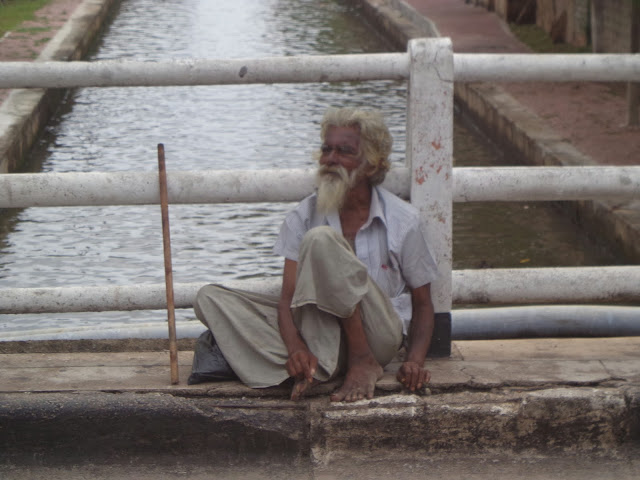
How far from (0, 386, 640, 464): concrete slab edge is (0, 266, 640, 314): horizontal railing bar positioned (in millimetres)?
437

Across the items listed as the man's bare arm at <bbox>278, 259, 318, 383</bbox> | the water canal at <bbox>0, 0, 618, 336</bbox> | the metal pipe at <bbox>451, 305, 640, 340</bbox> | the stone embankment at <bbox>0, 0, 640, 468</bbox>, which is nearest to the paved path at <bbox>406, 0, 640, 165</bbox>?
the water canal at <bbox>0, 0, 618, 336</bbox>

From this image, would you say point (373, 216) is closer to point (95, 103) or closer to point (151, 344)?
point (151, 344)

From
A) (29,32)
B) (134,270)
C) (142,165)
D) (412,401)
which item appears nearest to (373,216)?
(412,401)

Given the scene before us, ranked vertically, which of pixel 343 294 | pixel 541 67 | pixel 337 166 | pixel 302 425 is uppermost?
pixel 541 67

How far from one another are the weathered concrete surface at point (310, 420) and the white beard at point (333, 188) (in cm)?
52

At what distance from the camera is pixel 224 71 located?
10.5 feet

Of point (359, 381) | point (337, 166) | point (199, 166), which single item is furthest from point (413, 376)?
point (199, 166)

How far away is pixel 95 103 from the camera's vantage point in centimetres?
1291

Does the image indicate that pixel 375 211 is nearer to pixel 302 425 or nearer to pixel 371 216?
pixel 371 216

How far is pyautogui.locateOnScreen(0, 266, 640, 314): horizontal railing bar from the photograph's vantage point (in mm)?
3338

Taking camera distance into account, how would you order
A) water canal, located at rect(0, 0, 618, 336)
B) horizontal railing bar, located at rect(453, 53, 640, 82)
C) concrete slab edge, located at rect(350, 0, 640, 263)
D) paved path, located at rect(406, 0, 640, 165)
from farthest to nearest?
paved path, located at rect(406, 0, 640, 165) → water canal, located at rect(0, 0, 618, 336) → concrete slab edge, located at rect(350, 0, 640, 263) → horizontal railing bar, located at rect(453, 53, 640, 82)

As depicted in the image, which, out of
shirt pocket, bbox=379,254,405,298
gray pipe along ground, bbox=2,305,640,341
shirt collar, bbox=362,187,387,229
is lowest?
gray pipe along ground, bbox=2,305,640,341

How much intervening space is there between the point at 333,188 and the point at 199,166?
6.48 meters

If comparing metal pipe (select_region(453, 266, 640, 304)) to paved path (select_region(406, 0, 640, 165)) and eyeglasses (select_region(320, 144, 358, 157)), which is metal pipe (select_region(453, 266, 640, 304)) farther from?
paved path (select_region(406, 0, 640, 165))
